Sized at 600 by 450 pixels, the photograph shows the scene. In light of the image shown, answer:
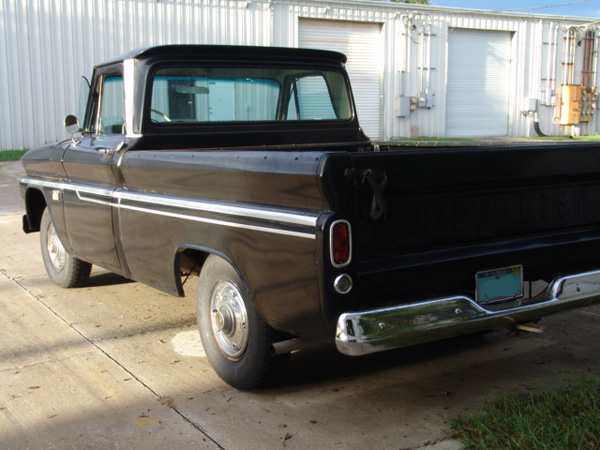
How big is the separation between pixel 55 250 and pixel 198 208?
280 centimetres

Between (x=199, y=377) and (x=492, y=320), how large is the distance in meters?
1.70

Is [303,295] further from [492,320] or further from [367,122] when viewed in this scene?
[367,122]

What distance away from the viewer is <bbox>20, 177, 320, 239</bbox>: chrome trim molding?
3.00 metres

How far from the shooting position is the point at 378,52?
2181cm

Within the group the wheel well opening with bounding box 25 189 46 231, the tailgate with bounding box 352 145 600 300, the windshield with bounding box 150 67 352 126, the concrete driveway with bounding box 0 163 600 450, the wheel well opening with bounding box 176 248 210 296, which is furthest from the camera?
the wheel well opening with bounding box 25 189 46 231

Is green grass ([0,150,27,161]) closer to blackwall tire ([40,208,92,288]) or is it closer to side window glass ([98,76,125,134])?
blackwall tire ([40,208,92,288])

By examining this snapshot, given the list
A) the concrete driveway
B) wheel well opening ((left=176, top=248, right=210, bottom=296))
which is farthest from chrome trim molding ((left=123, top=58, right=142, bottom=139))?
the concrete driveway

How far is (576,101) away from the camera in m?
24.7

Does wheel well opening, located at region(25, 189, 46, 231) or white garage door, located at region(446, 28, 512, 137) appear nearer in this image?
wheel well opening, located at region(25, 189, 46, 231)

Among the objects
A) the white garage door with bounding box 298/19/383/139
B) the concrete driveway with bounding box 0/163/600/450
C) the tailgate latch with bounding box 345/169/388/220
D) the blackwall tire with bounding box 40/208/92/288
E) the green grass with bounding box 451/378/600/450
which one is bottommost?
the concrete driveway with bounding box 0/163/600/450

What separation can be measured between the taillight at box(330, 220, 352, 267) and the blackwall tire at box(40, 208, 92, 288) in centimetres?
345

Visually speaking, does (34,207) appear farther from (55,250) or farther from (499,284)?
(499,284)

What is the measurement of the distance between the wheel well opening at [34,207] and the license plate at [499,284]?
4.26 metres

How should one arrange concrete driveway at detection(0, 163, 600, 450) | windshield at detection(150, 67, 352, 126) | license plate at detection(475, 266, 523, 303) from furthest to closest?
1. windshield at detection(150, 67, 352, 126)
2. license plate at detection(475, 266, 523, 303)
3. concrete driveway at detection(0, 163, 600, 450)
